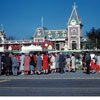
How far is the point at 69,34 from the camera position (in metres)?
80.4

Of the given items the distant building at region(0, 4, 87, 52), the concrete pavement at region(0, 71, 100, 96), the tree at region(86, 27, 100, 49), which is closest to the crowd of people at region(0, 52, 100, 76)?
the concrete pavement at region(0, 71, 100, 96)

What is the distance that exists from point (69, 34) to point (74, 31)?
168cm

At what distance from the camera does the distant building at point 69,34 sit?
7956 cm

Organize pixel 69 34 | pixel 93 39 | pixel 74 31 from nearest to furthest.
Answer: pixel 93 39 → pixel 74 31 → pixel 69 34

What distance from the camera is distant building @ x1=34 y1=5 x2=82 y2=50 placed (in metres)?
79.6

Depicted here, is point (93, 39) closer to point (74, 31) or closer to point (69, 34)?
point (74, 31)

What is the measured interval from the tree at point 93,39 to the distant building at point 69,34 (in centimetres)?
289

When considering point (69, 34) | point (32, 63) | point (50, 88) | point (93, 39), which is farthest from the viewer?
point (69, 34)

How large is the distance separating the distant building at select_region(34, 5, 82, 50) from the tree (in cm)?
289

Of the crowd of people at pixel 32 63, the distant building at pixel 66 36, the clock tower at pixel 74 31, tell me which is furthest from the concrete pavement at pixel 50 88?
the clock tower at pixel 74 31

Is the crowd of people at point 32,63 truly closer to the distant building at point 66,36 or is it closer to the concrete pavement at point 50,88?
the concrete pavement at point 50,88

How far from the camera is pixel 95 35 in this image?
81.9 m

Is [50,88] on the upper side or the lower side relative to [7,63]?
lower

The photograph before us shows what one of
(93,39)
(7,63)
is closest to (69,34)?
(93,39)
